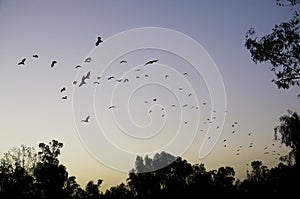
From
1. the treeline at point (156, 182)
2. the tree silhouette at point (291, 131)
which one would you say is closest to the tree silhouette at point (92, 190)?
the treeline at point (156, 182)

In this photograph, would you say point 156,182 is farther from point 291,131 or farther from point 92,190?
point 291,131

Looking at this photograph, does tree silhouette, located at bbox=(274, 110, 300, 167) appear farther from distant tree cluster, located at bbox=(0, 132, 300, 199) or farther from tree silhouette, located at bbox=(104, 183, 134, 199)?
tree silhouette, located at bbox=(104, 183, 134, 199)

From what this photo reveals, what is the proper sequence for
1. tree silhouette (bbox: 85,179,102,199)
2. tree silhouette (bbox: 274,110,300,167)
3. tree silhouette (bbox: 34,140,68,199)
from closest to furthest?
tree silhouette (bbox: 274,110,300,167) → tree silhouette (bbox: 34,140,68,199) → tree silhouette (bbox: 85,179,102,199)

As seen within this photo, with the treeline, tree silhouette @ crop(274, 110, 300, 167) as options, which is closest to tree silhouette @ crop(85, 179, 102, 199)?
the treeline

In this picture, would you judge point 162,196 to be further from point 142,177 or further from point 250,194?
point 250,194

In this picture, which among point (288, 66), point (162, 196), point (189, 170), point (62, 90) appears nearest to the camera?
point (62, 90)

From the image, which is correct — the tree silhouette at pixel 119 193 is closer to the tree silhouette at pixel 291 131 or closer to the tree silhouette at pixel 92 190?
the tree silhouette at pixel 92 190

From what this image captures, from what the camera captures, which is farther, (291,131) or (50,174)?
(50,174)

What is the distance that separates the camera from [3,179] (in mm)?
58375

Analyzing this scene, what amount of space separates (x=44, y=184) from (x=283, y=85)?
1742 inches

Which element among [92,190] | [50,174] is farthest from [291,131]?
[92,190]

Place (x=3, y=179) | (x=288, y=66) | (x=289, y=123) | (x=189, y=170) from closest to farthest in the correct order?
1. (x=288, y=66)
2. (x=289, y=123)
3. (x=3, y=179)
4. (x=189, y=170)

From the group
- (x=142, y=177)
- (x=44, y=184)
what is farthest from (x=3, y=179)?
(x=142, y=177)

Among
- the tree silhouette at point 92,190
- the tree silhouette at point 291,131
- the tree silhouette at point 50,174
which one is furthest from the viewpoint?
the tree silhouette at point 92,190
